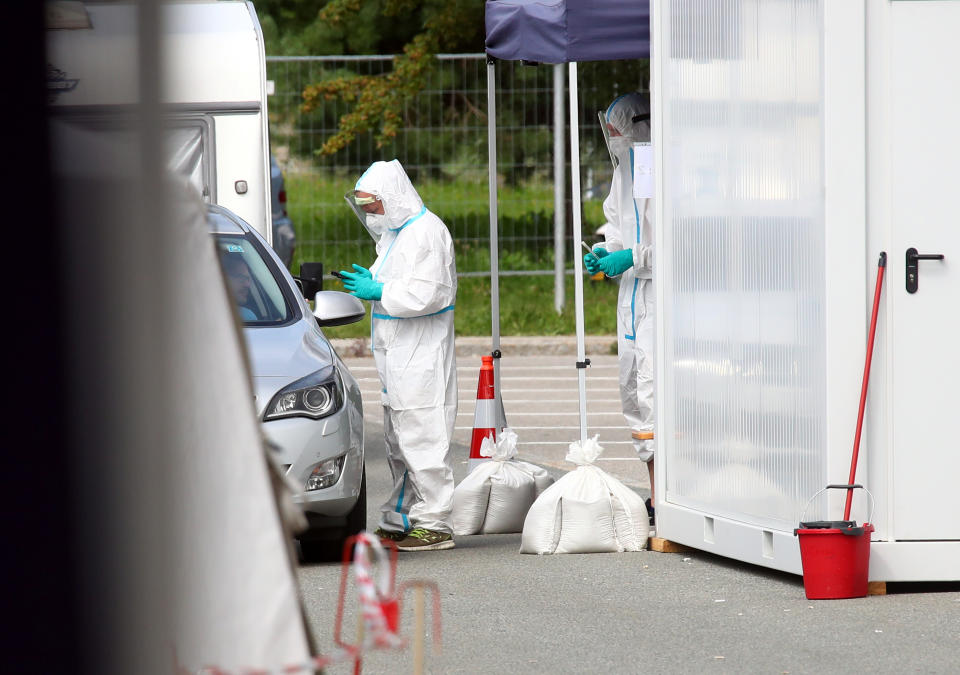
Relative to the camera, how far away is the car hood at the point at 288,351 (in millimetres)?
6500

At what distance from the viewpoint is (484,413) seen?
7.86 meters

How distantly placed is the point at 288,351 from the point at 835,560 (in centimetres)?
256

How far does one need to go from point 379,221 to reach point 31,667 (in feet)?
18.2

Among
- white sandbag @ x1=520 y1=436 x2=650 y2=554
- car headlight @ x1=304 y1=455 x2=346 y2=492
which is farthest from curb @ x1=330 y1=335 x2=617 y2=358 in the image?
car headlight @ x1=304 y1=455 x2=346 y2=492

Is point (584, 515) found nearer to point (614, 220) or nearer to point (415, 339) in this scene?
point (415, 339)

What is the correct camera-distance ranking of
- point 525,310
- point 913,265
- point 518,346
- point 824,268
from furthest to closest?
point 525,310
point 518,346
point 824,268
point 913,265

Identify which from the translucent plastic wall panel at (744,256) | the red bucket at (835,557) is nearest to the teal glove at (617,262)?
the translucent plastic wall panel at (744,256)

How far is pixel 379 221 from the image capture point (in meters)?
7.15

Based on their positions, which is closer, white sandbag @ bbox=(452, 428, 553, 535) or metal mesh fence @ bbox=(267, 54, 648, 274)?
white sandbag @ bbox=(452, 428, 553, 535)

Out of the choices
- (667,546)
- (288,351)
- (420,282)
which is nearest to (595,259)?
(420,282)

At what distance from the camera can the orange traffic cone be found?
7.79 m

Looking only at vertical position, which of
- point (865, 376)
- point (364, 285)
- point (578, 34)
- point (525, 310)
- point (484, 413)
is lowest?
point (484, 413)

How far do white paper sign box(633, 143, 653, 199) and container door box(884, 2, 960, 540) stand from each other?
1.59 meters

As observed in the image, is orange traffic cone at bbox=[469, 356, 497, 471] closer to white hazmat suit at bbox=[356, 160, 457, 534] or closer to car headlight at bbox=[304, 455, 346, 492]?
white hazmat suit at bbox=[356, 160, 457, 534]
